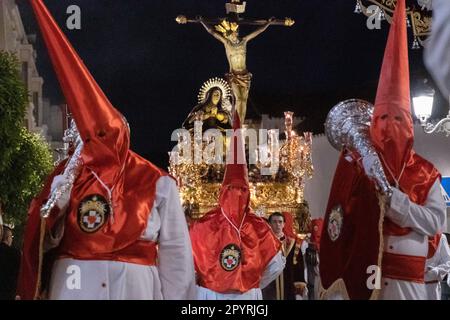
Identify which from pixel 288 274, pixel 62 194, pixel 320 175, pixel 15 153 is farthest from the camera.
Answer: pixel 320 175

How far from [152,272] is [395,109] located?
2007 mm

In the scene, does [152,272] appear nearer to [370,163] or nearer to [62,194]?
[62,194]

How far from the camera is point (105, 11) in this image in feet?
51.5

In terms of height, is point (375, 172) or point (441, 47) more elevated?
point (441, 47)

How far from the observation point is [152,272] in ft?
16.8

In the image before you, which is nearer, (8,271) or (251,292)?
(8,271)

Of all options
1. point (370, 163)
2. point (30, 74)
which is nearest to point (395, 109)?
point (370, 163)

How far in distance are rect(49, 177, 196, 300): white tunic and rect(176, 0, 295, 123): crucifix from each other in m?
13.8

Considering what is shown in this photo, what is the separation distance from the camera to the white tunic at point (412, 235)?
5762 mm

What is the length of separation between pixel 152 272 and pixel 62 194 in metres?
0.70

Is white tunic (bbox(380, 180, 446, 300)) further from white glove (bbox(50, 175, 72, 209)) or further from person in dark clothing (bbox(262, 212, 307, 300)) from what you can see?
person in dark clothing (bbox(262, 212, 307, 300))

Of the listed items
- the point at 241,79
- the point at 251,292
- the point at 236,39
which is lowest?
the point at 251,292

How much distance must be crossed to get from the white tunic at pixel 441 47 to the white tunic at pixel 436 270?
12.7 feet

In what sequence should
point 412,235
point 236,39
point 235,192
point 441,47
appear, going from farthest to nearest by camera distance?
point 236,39
point 235,192
point 412,235
point 441,47
